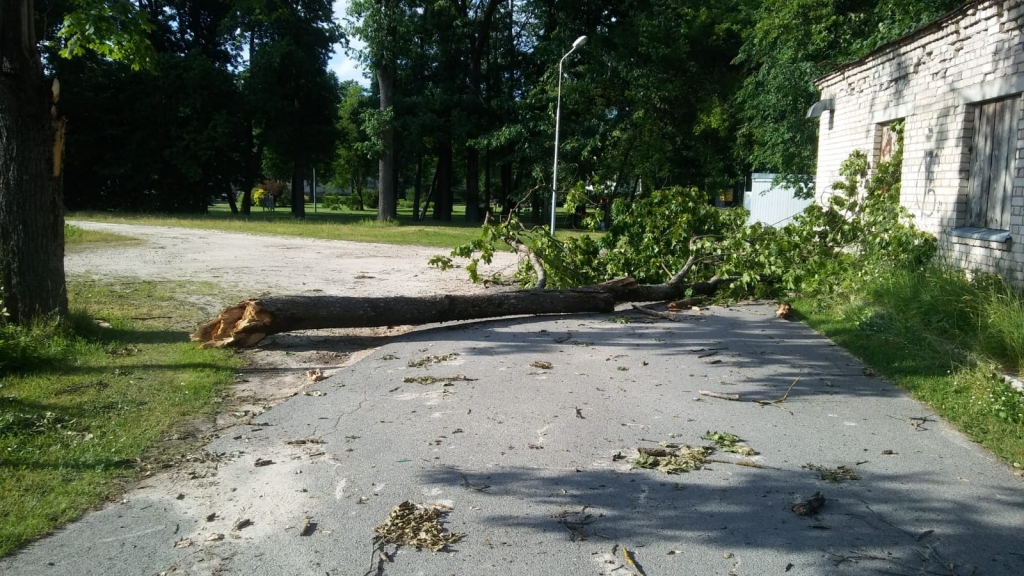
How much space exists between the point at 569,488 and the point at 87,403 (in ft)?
13.3

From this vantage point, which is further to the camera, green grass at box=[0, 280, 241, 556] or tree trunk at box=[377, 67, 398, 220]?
tree trunk at box=[377, 67, 398, 220]

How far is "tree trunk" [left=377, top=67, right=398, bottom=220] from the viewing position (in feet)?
115

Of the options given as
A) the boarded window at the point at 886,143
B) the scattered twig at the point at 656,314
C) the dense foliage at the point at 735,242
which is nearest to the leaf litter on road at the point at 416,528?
the scattered twig at the point at 656,314

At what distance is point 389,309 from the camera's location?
366 inches

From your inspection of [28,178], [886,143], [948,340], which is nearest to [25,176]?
[28,178]

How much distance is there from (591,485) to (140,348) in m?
5.70

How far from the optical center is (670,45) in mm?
36938

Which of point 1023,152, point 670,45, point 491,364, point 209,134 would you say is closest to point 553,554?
point 491,364

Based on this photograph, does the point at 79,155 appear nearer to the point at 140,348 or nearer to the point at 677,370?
the point at 140,348

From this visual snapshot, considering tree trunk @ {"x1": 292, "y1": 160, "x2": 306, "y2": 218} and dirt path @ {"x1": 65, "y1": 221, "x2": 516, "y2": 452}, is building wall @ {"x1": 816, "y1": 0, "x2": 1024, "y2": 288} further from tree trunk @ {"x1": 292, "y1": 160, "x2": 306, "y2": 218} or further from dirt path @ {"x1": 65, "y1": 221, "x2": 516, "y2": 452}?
tree trunk @ {"x1": 292, "y1": 160, "x2": 306, "y2": 218}

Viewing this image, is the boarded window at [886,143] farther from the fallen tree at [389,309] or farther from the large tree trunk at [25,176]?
the large tree trunk at [25,176]

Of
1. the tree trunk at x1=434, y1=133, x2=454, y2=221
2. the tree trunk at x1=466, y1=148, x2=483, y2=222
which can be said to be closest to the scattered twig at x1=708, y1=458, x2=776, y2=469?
the tree trunk at x1=466, y1=148, x2=483, y2=222

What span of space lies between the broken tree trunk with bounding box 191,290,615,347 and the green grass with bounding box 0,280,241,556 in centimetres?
39

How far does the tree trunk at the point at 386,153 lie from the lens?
115 feet
